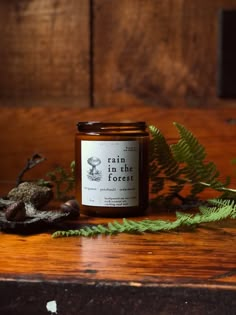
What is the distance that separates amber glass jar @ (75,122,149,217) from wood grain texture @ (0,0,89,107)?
39 cm

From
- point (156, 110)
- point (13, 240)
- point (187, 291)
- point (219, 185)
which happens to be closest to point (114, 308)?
point (187, 291)

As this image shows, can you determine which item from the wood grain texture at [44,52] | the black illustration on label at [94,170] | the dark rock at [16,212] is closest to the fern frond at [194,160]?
the black illustration on label at [94,170]

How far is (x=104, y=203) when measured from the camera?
0.74m

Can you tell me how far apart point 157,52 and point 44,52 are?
222mm

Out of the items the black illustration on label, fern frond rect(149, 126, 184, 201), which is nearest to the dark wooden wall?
fern frond rect(149, 126, 184, 201)

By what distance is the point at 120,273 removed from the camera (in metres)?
0.49

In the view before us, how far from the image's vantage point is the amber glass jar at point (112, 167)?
28.7 inches

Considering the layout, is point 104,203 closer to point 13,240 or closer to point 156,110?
point 13,240

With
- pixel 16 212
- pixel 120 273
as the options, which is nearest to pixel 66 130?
pixel 16 212

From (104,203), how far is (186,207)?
0.48ft

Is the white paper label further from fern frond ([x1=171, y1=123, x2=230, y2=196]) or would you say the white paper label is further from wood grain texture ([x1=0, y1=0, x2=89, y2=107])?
wood grain texture ([x1=0, y1=0, x2=89, y2=107])

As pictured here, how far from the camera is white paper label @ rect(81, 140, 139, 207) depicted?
2.39 feet

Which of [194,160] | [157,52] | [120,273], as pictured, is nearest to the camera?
[120,273]

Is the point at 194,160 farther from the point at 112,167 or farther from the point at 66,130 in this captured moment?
the point at 66,130
